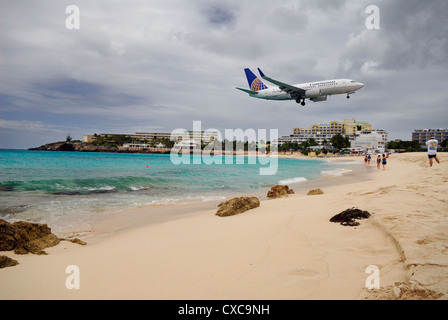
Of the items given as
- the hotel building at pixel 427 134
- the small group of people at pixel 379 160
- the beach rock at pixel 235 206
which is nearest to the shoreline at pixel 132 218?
the beach rock at pixel 235 206

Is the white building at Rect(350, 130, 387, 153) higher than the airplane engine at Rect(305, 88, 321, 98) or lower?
lower

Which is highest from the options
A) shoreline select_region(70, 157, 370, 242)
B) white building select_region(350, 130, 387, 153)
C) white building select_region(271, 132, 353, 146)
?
white building select_region(271, 132, 353, 146)

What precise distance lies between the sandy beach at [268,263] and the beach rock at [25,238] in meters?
0.24

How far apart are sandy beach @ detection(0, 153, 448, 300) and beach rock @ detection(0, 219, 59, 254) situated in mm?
240

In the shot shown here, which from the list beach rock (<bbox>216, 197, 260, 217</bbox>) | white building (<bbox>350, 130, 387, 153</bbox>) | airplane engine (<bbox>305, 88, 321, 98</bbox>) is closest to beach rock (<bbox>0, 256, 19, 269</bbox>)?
beach rock (<bbox>216, 197, 260, 217</bbox>)

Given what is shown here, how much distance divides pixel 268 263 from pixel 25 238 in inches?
194

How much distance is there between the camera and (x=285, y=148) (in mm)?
162875

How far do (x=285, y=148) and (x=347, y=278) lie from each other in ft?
540

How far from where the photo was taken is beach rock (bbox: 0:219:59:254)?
4898 mm

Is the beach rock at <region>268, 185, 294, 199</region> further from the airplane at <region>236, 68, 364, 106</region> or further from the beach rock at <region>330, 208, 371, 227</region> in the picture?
the airplane at <region>236, 68, 364, 106</region>

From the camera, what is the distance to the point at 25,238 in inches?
203

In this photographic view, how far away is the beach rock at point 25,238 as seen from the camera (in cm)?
490

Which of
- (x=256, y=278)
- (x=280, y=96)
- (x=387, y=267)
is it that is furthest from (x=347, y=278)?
(x=280, y=96)

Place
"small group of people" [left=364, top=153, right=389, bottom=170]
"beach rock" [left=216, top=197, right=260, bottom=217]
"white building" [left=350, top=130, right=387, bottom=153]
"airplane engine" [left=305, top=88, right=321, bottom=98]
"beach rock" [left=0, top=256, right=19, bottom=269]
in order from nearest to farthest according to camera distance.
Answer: "beach rock" [left=0, top=256, right=19, bottom=269]
"beach rock" [left=216, top=197, right=260, bottom=217]
"airplane engine" [left=305, top=88, right=321, bottom=98]
"small group of people" [left=364, top=153, right=389, bottom=170]
"white building" [left=350, top=130, right=387, bottom=153]
